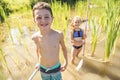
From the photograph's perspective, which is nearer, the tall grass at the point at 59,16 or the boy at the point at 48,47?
the boy at the point at 48,47

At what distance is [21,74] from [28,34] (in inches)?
54.4

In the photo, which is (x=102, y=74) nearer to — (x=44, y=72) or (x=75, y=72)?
(x=75, y=72)

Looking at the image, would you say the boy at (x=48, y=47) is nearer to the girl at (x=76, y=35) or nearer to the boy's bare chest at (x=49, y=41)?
the boy's bare chest at (x=49, y=41)

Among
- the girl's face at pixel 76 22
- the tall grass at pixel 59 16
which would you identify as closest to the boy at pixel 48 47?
the girl's face at pixel 76 22

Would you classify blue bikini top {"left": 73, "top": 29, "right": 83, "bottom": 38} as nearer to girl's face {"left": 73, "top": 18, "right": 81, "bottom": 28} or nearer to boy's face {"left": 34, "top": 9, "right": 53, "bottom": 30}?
girl's face {"left": 73, "top": 18, "right": 81, "bottom": 28}

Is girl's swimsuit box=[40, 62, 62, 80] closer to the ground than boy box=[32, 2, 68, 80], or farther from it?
closer to the ground

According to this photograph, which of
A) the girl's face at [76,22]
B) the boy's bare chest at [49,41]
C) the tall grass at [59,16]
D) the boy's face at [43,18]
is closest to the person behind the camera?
the boy's face at [43,18]

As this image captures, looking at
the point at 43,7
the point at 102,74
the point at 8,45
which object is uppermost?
the point at 43,7

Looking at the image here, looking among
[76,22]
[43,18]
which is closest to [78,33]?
[76,22]

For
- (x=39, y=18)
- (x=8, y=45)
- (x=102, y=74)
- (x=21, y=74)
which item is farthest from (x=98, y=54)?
(x=39, y=18)

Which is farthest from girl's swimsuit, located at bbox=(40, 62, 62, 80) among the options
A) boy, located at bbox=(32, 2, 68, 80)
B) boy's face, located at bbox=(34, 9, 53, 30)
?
boy's face, located at bbox=(34, 9, 53, 30)

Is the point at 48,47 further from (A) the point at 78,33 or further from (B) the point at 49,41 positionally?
(A) the point at 78,33

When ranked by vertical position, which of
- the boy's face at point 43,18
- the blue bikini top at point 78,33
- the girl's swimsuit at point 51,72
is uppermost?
the boy's face at point 43,18

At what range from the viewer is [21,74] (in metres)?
3.32
